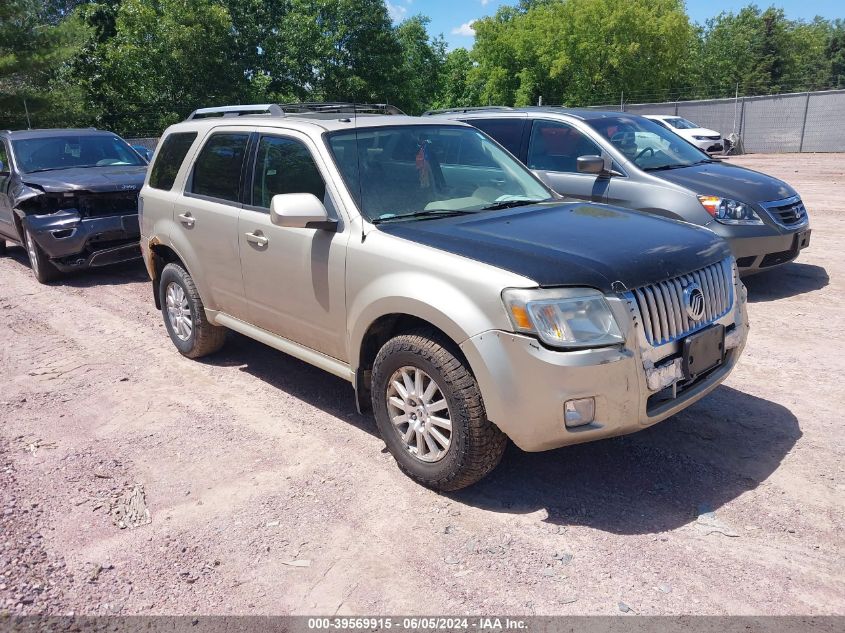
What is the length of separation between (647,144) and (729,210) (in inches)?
53.1

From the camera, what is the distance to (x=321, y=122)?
4.62 metres

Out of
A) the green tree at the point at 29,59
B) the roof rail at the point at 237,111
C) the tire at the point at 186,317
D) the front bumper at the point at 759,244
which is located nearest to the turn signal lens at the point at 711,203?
the front bumper at the point at 759,244

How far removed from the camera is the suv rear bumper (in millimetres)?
3158

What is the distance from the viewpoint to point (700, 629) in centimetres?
271

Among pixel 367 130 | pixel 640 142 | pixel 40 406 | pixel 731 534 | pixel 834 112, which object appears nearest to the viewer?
pixel 731 534

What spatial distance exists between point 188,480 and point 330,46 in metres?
38.2

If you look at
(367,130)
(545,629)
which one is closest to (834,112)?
(367,130)

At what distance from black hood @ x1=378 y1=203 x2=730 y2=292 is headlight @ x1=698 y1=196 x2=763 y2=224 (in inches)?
117

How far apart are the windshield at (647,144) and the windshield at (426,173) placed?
300 cm

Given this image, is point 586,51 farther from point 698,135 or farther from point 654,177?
Answer: point 654,177

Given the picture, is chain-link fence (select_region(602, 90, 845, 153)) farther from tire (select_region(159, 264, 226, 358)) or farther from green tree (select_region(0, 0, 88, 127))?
tire (select_region(159, 264, 226, 358))

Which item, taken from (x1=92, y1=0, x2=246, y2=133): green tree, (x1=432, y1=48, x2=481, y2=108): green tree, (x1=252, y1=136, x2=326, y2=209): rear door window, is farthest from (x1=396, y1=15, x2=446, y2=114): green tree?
(x1=252, y1=136, x2=326, y2=209): rear door window

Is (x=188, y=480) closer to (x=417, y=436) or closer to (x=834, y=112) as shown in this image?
(x=417, y=436)

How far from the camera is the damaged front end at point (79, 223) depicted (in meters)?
8.49
